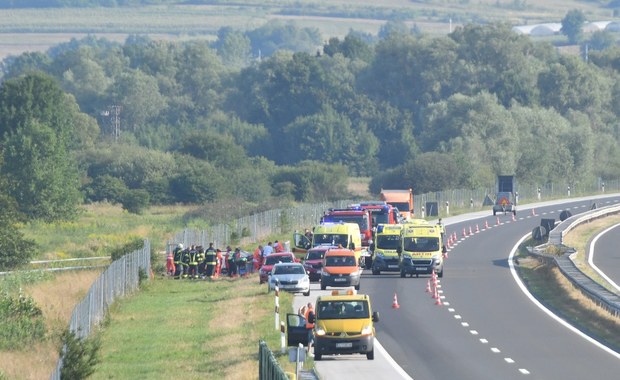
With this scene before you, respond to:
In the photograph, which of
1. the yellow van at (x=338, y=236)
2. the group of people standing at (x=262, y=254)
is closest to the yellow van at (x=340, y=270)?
the group of people standing at (x=262, y=254)

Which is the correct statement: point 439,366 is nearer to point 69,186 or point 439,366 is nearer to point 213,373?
point 213,373

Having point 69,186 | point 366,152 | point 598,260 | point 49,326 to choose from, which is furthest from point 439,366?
point 366,152

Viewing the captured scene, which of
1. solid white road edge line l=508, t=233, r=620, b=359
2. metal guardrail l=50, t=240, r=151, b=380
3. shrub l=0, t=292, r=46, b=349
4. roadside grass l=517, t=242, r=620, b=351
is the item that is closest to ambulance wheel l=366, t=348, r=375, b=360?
solid white road edge line l=508, t=233, r=620, b=359

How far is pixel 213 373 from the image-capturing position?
40.9 meters

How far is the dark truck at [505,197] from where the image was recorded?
375 ft

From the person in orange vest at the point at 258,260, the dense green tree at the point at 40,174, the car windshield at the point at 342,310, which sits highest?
the dense green tree at the point at 40,174

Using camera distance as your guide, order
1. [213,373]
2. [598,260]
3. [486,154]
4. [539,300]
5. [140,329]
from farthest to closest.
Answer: [486,154], [598,260], [539,300], [140,329], [213,373]

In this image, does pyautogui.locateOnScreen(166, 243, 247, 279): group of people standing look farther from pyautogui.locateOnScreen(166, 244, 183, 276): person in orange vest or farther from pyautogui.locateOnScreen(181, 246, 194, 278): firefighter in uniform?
pyautogui.locateOnScreen(166, 244, 183, 276): person in orange vest

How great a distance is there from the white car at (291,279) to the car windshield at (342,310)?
1697 cm

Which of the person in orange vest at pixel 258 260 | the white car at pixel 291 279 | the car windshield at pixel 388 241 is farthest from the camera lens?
the person in orange vest at pixel 258 260

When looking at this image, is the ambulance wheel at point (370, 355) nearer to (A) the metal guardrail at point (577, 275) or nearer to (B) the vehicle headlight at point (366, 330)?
(B) the vehicle headlight at point (366, 330)

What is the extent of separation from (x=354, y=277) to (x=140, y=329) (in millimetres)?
11769

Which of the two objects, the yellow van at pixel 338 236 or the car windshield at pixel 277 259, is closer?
the car windshield at pixel 277 259

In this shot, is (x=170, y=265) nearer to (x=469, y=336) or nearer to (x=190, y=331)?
(x=190, y=331)
